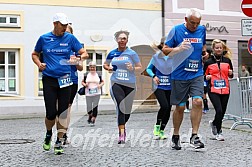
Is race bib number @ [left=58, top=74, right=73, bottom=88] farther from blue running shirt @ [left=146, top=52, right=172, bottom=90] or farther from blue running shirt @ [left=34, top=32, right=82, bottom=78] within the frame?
blue running shirt @ [left=146, top=52, right=172, bottom=90]

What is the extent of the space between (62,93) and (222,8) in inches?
715

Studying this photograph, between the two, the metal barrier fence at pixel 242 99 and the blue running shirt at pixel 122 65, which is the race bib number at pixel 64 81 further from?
the metal barrier fence at pixel 242 99

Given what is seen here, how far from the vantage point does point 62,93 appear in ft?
23.8

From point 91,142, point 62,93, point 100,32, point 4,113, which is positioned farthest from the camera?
point 100,32

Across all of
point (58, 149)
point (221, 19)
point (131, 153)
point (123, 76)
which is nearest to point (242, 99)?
point (123, 76)

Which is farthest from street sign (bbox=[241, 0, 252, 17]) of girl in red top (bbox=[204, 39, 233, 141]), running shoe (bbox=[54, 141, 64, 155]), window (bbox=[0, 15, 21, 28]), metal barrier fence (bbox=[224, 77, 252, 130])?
window (bbox=[0, 15, 21, 28])

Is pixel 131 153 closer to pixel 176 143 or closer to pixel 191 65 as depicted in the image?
pixel 176 143

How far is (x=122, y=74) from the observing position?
340 inches

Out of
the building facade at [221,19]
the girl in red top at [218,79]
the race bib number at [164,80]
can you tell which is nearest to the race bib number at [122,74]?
the race bib number at [164,80]

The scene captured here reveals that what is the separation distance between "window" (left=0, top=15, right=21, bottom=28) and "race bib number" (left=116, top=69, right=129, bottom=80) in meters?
12.6

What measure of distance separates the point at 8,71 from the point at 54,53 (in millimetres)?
14037

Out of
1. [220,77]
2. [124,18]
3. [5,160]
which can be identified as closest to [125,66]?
[220,77]

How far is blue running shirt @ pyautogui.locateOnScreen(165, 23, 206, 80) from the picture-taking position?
740 centimetres

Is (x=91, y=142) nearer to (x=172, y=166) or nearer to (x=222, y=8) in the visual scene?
(x=172, y=166)
